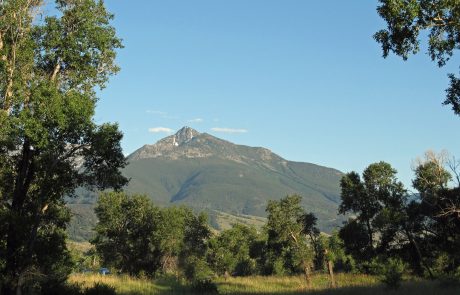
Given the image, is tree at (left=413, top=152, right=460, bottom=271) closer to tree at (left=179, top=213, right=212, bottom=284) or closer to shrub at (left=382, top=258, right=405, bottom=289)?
shrub at (left=382, top=258, right=405, bottom=289)

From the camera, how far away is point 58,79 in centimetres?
2598

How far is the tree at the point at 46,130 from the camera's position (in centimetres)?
2173

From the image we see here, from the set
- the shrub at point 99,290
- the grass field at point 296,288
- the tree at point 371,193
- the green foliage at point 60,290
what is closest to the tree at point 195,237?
the grass field at point 296,288

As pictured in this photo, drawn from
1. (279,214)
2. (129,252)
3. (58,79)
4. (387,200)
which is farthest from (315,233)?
(58,79)

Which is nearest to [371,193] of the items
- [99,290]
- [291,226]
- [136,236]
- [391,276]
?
[291,226]

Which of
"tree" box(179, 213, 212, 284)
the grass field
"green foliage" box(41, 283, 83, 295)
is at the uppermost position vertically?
"tree" box(179, 213, 212, 284)

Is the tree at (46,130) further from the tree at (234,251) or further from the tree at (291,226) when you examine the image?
the tree at (234,251)

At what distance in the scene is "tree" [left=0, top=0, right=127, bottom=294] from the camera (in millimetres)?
21734

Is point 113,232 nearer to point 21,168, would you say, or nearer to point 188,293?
point 188,293

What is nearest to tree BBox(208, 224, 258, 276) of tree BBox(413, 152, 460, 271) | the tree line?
the tree line

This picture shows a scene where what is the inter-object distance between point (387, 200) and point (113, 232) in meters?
36.3

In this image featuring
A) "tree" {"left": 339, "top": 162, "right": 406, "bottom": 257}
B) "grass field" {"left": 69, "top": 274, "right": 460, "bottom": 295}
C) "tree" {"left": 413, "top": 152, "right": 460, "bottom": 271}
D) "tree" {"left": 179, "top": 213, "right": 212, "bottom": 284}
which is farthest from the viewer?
"tree" {"left": 179, "top": 213, "right": 212, "bottom": 284}

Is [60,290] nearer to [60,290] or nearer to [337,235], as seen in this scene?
[60,290]

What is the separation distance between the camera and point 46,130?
21.5m
